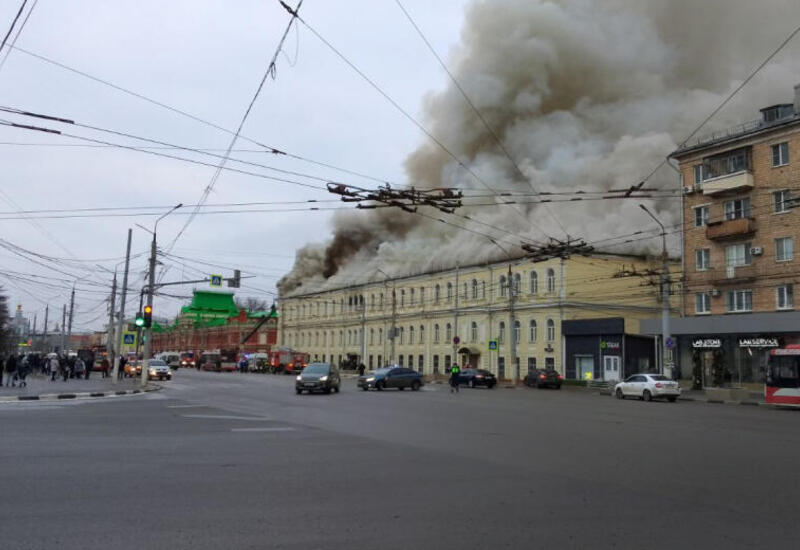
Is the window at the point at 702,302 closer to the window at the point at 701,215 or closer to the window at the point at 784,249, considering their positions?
the window at the point at 701,215

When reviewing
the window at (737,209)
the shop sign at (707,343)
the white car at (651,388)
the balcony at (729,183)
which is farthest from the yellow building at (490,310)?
the white car at (651,388)

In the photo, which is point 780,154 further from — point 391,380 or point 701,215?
point 391,380

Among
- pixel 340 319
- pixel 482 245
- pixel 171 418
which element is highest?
pixel 482 245

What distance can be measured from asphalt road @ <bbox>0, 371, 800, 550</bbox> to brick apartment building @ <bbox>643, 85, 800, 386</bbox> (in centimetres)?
2691

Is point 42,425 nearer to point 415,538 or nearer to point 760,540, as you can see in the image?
point 415,538

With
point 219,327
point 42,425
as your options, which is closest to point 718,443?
point 42,425

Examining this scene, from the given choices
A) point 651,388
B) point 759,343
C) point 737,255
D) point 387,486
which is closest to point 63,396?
point 387,486

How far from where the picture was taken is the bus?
2686cm

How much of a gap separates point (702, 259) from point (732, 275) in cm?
272

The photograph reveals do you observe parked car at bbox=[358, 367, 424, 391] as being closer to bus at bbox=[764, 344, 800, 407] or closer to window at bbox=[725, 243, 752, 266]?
bus at bbox=[764, 344, 800, 407]

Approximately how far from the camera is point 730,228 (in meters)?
40.3

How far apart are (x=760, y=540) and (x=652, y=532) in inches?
36.1

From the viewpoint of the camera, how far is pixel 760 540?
5.94m

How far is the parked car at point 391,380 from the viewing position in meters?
37.5
